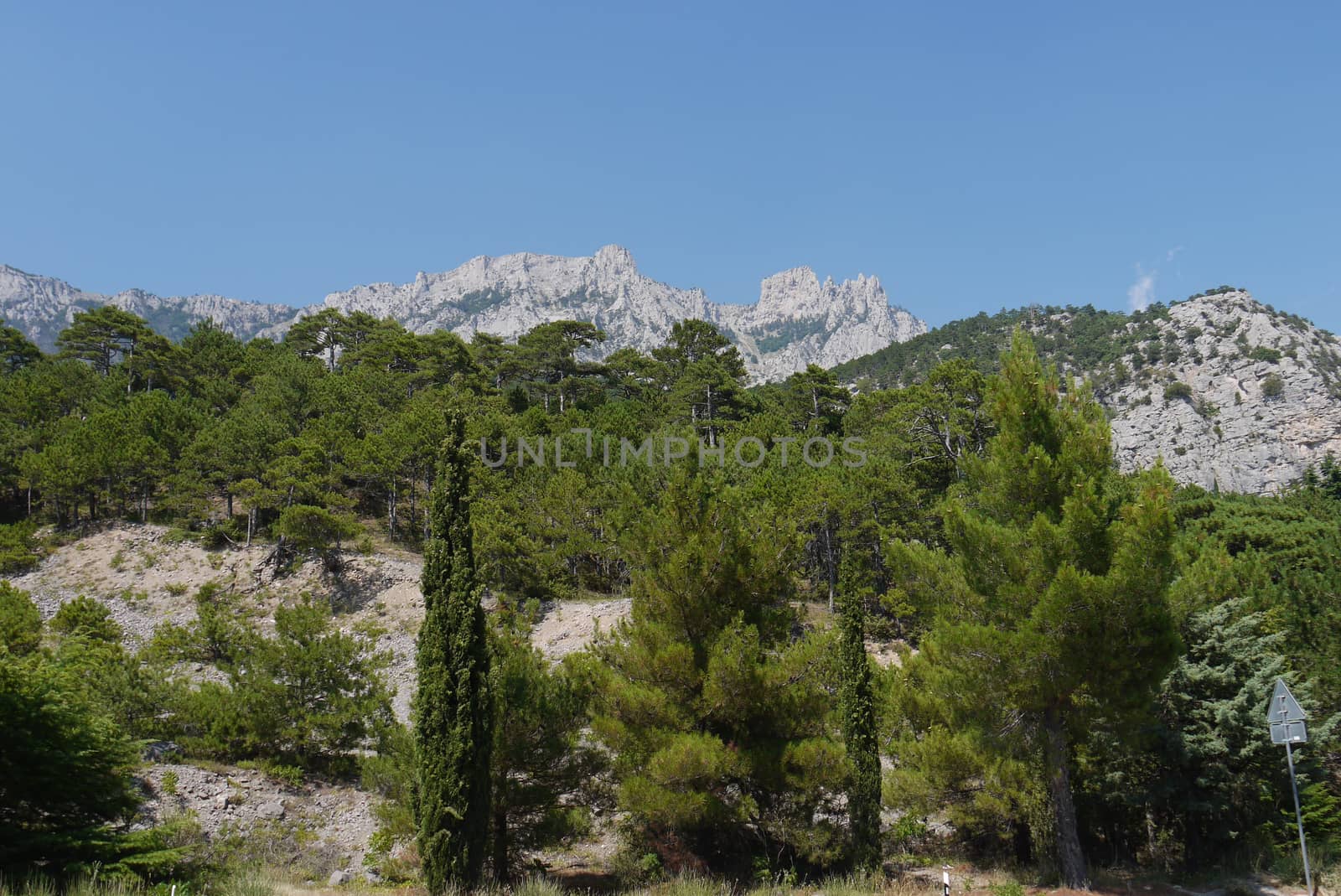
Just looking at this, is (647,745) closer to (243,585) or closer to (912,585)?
(912,585)

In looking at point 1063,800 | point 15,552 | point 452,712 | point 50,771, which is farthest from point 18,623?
point 1063,800

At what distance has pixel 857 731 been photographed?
32.6 ft

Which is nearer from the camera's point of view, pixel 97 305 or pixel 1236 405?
pixel 1236 405

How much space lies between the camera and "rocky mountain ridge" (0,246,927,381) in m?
168

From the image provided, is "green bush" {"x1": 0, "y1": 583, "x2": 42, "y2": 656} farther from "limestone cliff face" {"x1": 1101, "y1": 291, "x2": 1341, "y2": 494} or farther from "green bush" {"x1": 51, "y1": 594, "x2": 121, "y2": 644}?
"limestone cliff face" {"x1": 1101, "y1": 291, "x2": 1341, "y2": 494}

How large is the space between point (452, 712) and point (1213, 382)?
232ft

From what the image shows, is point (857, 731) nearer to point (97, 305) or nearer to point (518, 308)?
point (518, 308)

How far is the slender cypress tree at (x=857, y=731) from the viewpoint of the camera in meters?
9.57

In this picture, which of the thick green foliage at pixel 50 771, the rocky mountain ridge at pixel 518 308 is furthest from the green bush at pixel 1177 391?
the rocky mountain ridge at pixel 518 308

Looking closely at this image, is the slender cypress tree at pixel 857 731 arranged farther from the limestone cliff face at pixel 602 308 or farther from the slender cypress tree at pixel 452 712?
the limestone cliff face at pixel 602 308

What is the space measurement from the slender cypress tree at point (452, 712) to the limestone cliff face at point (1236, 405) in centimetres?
5768

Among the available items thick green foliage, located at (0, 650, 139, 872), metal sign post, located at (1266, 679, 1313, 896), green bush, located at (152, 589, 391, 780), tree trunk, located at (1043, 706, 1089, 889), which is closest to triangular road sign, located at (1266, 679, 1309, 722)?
metal sign post, located at (1266, 679, 1313, 896)

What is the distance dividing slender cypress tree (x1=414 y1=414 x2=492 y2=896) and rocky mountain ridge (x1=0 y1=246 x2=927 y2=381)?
154 meters

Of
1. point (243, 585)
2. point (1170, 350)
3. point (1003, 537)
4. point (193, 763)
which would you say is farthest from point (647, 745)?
point (1170, 350)
